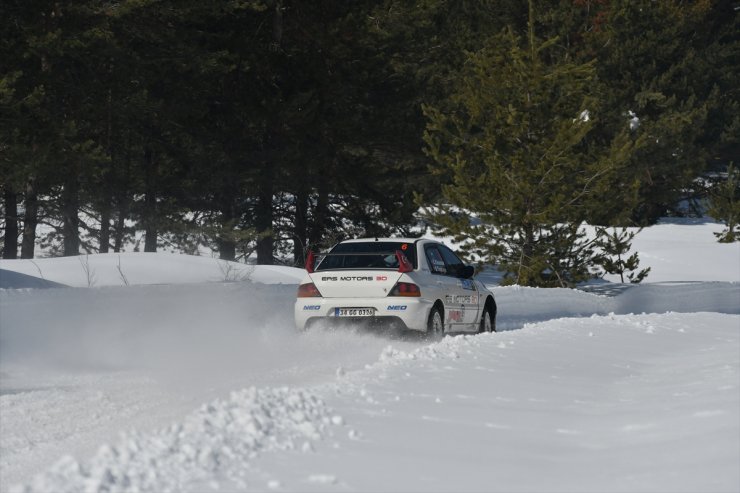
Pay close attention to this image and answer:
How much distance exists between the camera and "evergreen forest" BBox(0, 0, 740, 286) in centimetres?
2605

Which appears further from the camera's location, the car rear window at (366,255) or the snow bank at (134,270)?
the snow bank at (134,270)

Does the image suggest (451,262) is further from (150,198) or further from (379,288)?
(150,198)

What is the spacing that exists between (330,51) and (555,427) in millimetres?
24527

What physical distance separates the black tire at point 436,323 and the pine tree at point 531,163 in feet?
39.7

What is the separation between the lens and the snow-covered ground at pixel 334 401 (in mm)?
5844

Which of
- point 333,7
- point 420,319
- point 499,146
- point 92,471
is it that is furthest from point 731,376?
point 333,7

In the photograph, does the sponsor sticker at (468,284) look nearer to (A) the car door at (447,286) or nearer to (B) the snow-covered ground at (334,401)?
(A) the car door at (447,286)

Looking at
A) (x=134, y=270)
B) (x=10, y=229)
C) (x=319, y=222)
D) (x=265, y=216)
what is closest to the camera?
(x=134, y=270)

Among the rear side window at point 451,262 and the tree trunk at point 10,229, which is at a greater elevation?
the tree trunk at point 10,229

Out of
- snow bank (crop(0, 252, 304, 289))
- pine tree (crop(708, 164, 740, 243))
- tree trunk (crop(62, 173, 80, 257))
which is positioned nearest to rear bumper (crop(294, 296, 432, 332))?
snow bank (crop(0, 252, 304, 289))

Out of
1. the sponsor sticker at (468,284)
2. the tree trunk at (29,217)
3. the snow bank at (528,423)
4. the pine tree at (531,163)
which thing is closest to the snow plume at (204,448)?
the snow bank at (528,423)

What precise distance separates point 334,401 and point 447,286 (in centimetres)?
663

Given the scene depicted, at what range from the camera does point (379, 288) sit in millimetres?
13188

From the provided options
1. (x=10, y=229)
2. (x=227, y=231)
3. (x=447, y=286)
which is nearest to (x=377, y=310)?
(x=447, y=286)
